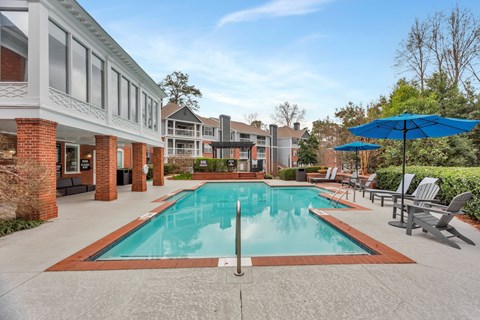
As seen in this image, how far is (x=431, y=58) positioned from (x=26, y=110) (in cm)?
2503

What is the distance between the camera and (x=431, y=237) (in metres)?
4.64

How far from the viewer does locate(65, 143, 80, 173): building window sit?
41.4 ft

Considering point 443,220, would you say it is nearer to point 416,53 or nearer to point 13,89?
point 13,89

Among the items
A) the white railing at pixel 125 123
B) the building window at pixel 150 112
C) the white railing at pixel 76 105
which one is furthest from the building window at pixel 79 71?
the building window at pixel 150 112

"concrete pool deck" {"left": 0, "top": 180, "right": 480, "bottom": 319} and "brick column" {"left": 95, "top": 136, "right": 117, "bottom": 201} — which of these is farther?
"brick column" {"left": 95, "top": 136, "right": 117, "bottom": 201}

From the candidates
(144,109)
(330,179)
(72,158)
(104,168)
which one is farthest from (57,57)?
(330,179)

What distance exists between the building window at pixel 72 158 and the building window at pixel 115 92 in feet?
16.2

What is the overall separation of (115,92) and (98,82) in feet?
3.92

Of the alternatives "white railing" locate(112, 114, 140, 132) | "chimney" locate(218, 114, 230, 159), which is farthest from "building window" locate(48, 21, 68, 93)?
"chimney" locate(218, 114, 230, 159)

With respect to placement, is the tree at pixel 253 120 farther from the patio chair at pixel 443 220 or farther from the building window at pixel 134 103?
the patio chair at pixel 443 220

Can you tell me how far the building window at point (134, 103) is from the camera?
11461mm

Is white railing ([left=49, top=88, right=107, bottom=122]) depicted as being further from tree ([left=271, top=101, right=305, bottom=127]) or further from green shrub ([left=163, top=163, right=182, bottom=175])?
tree ([left=271, top=101, right=305, bottom=127])

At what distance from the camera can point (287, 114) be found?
45000 millimetres

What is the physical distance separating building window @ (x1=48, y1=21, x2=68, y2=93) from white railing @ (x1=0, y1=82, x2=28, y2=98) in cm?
66
